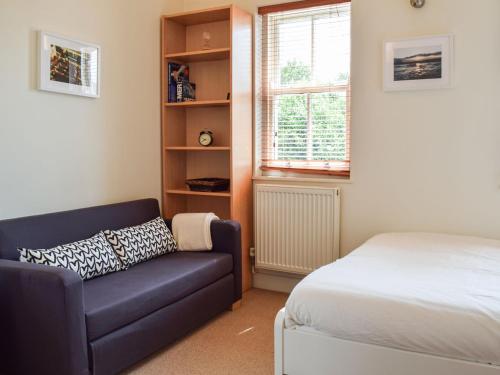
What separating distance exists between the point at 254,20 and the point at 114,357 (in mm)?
2637

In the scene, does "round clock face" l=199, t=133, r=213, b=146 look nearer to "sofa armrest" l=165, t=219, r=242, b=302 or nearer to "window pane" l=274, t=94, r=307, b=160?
"window pane" l=274, t=94, r=307, b=160

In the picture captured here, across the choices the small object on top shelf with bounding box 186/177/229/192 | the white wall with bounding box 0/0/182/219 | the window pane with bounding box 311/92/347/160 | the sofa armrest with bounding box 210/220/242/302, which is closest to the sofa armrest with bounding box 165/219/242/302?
the sofa armrest with bounding box 210/220/242/302

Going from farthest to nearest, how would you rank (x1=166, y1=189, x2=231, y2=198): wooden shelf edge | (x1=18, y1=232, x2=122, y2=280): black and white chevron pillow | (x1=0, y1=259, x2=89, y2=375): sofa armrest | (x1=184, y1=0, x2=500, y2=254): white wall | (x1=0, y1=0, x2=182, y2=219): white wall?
(x1=166, y1=189, x2=231, y2=198): wooden shelf edge → (x1=184, y1=0, x2=500, y2=254): white wall → (x1=0, y1=0, x2=182, y2=219): white wall → (x1=18, y1=232, x2=122, y2=280): black and white chevron pillow → (x1=0, y1=259, x2=89, y2=375): sofa armrest

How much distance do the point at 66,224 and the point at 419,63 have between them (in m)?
2.44

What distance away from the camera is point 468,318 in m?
1.79

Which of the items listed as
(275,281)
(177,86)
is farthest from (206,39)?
(275,281)

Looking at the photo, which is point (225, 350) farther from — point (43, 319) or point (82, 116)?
point (82, 116)

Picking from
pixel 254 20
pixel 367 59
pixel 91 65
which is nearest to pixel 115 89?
pixel 91 65

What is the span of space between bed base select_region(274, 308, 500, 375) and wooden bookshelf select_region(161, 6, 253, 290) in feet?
5.06

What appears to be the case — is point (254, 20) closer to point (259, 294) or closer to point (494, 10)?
point (494, 10)

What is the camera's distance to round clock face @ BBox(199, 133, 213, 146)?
376 cm

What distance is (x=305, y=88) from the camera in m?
3.64

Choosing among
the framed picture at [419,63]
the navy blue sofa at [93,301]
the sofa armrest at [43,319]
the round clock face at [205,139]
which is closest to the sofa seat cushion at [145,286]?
the navy blue sofa at [93,301]

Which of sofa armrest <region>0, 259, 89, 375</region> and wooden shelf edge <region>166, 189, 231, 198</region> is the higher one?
wooden shelf edge <region>166, 189, 231, 198</region>
